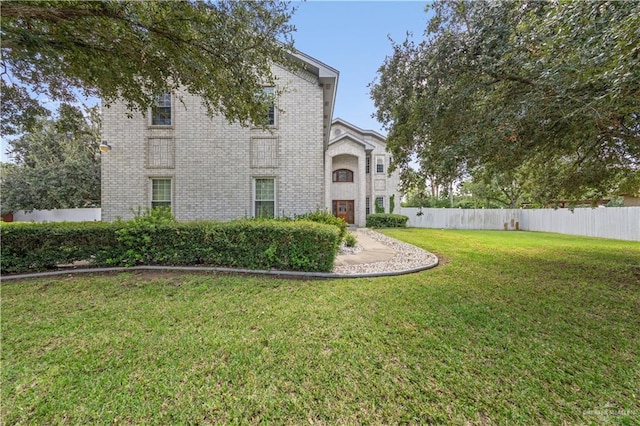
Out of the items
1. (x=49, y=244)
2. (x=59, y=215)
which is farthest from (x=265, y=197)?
(x=59, y=215)

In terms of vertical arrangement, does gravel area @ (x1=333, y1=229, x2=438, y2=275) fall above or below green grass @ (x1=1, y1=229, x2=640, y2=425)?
above

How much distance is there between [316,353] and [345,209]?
1811 centimetres

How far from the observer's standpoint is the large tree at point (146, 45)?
12.1 feet

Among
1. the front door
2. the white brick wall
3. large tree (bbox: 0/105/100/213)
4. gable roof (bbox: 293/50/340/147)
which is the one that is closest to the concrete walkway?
the white brick wall

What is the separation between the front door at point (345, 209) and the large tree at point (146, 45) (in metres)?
15.5

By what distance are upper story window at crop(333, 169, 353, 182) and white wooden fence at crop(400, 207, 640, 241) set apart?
→ 21.3 feet

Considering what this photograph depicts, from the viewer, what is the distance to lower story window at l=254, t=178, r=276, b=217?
10.2 m

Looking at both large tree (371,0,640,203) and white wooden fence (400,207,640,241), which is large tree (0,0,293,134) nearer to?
large tree (371,0,640,203)

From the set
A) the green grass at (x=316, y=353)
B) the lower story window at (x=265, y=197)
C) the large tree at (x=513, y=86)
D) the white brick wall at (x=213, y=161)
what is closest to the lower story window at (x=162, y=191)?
the white brick wall at (x=213, y=161)

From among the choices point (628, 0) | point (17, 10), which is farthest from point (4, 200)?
point (628, 0)

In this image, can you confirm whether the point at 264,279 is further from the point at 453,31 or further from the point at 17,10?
the point at 453,31

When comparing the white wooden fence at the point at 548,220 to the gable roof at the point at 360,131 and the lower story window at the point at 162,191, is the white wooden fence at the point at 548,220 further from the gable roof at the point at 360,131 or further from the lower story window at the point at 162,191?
the lower story window at the point at 162,191

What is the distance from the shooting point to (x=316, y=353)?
9.64 feet

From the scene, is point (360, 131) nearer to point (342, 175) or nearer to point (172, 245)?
point (342, 175)
